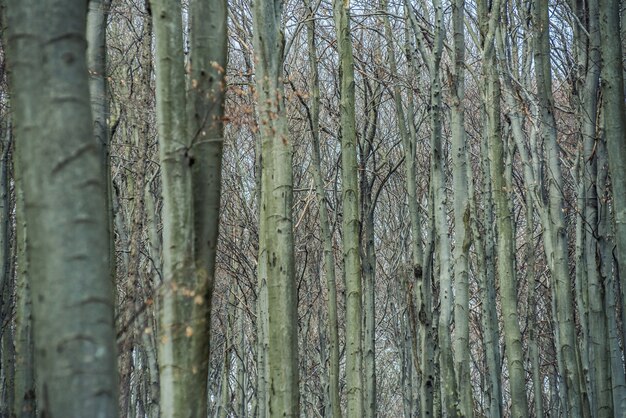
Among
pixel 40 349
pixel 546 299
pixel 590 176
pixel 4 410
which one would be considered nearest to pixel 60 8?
pixel 40 349

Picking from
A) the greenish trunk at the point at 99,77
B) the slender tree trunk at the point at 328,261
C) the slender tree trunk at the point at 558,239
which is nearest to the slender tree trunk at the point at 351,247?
the slender tree trunk at the point at 328,261

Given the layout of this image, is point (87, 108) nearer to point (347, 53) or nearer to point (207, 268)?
point (207, 268)

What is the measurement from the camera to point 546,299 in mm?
19109

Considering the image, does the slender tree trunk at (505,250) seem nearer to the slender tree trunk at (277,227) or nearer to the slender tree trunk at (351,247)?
the slender tree trunk at (351,247)

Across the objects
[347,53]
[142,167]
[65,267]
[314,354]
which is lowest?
[314,354]

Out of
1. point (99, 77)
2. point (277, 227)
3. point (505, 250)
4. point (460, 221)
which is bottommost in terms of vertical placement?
point (505, 250)

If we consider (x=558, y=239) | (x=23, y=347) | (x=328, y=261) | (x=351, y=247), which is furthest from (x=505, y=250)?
(x=23, y=347)

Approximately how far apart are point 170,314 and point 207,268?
343mm

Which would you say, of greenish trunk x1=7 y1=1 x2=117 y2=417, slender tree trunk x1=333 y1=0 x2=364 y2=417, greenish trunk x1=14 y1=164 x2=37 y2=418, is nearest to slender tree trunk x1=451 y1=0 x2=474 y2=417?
slender tree trunk x1=333 y1=0 x2=364 y2=417

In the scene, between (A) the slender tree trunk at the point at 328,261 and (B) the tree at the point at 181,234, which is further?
(A) the slender tree trunk at the point at 328,261

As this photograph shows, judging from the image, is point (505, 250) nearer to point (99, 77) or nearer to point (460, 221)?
point (460, 221)

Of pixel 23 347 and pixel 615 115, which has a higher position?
pixel 615 115

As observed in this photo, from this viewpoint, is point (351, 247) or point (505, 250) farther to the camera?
point (505, 250)

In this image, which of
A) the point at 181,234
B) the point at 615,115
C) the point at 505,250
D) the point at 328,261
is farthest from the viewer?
the point at 328,261
